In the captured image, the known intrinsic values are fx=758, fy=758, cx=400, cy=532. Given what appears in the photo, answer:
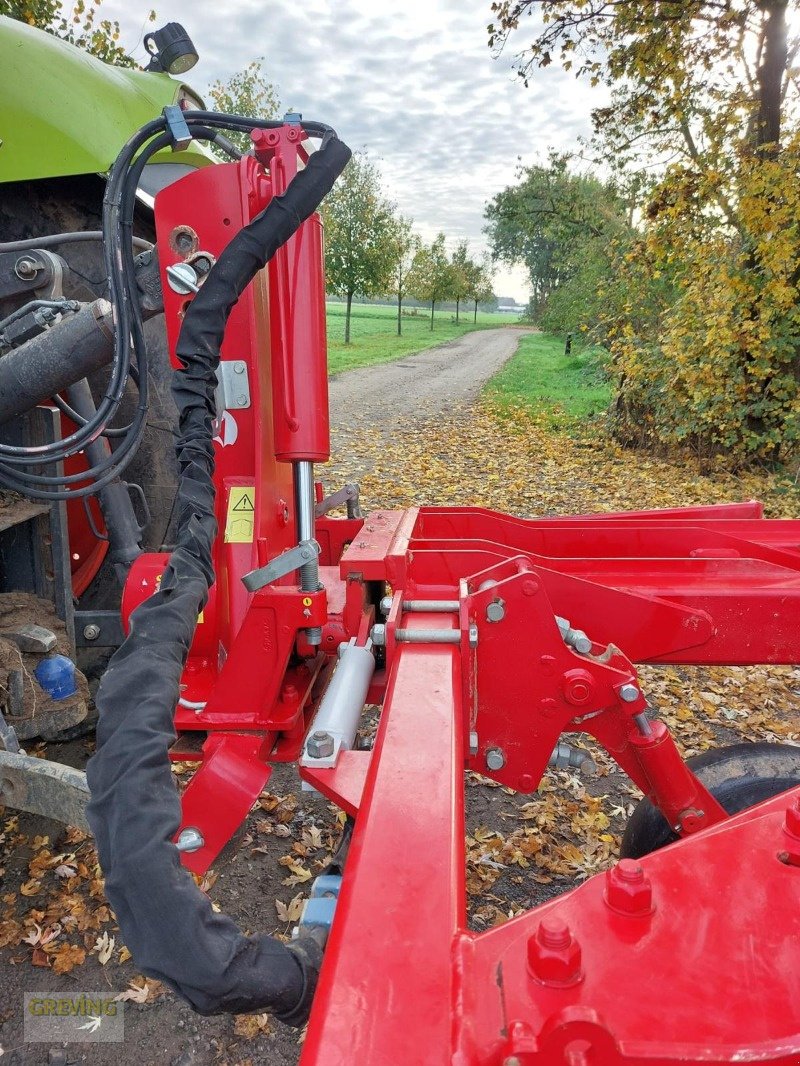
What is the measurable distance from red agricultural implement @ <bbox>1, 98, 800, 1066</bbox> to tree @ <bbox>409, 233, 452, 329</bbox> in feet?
132

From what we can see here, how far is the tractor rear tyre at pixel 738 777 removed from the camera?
84.5 inches

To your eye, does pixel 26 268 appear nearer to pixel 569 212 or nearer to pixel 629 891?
pixel 629 891

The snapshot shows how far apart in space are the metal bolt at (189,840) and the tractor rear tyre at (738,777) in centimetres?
127

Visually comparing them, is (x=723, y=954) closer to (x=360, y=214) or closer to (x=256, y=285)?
(x=256, y=285)

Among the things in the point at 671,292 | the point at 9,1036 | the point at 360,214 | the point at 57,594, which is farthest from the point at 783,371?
the point at 360,214

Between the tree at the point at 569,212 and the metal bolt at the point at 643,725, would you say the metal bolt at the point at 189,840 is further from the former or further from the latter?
the tree at the point at 569,212

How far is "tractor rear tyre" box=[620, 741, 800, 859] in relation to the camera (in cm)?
215

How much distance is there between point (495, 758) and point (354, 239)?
88.1ft

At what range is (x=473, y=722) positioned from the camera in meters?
1.88

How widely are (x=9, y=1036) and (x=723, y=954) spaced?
2.30 m

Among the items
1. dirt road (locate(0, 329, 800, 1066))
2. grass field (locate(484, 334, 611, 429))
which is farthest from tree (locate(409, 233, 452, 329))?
Answer: dirt road (locate(0, 329, 800, 1066))

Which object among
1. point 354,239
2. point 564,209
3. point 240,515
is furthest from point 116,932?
point 354,239

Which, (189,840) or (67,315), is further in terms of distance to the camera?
(67,315)

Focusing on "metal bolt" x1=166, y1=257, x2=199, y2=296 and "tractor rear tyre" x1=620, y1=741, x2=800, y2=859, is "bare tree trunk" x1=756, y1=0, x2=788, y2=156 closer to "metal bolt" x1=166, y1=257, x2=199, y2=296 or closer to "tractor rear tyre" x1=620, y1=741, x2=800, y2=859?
"tractor rear tyre" x1=620, y1=741, x2=800, y2=859
